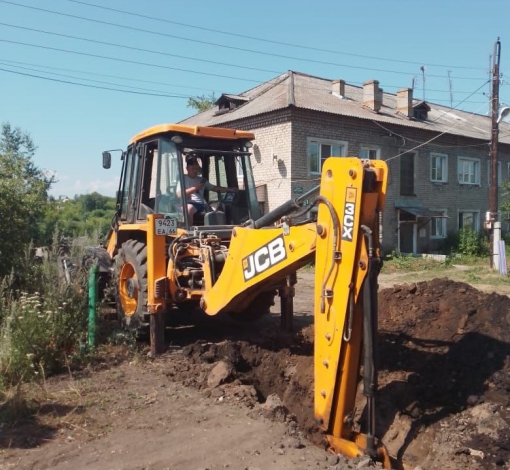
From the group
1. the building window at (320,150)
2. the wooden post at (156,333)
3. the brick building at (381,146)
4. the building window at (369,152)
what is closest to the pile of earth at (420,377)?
the wooden post at (156,333)

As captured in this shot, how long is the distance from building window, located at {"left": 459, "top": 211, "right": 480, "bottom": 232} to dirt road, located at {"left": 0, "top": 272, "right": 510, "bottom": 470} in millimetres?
21917

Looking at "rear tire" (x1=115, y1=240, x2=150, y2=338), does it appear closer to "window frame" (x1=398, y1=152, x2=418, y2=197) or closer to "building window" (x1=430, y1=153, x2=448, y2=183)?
"window frame" (x1=398, y1=152, x2=418, y2=197)

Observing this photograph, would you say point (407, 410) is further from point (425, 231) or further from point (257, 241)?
point (425, 231)

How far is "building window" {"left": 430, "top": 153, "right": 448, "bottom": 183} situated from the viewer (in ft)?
86.1

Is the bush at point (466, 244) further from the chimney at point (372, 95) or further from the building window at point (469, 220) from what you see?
the chimney at point (372, 95)

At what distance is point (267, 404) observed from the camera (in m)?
4.91

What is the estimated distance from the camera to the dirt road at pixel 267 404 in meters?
4.16

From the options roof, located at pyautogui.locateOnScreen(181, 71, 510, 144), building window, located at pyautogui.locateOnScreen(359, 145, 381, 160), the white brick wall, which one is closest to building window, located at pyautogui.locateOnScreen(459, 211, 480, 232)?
the white brick wall

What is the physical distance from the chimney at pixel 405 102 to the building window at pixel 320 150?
609 cm

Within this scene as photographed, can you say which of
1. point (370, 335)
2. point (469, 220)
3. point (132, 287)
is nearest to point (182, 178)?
point (132, 287)

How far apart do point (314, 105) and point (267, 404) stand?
17896mm

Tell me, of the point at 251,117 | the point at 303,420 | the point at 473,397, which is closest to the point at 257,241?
the point at 303,420

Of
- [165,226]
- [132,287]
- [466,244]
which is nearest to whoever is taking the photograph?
[165,226]

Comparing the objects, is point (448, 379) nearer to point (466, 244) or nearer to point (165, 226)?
point (165, 226)
